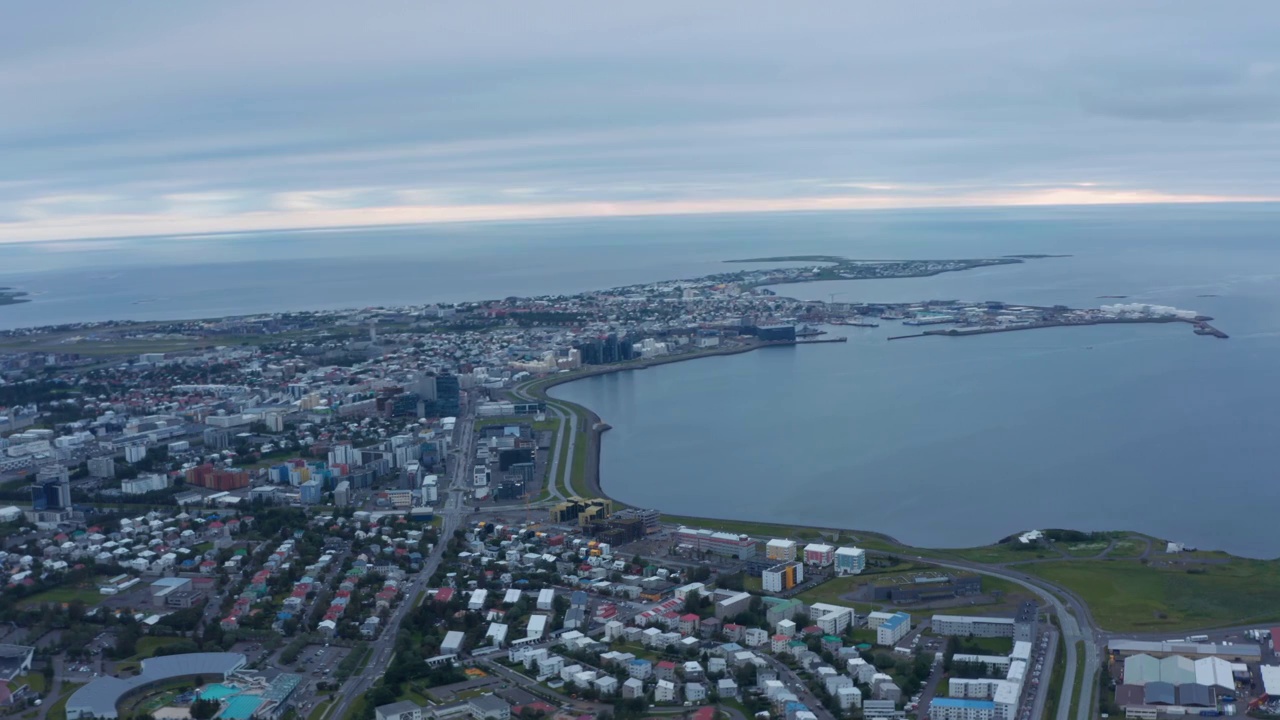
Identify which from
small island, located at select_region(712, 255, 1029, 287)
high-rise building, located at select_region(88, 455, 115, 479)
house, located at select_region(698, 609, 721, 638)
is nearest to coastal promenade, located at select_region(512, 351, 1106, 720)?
house, located at select_region(698, 609, 721, 638)

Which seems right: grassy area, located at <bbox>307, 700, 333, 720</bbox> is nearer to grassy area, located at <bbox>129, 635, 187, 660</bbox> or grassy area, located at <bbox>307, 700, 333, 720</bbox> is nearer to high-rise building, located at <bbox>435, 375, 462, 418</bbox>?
grassy area, located at <bbox>129, 635, 187, 660</bbox>

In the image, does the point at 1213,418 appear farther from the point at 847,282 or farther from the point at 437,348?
the point at 847,282

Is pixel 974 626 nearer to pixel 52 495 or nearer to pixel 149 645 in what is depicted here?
pixel 149 645

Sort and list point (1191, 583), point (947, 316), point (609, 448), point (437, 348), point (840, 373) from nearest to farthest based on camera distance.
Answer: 1. point (1191, 583)
2. point (609, 448)
3. point (840, 373)
4. point (437, 348)
5. point (947, 316)

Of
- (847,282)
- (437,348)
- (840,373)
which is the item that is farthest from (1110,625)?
(847,282)

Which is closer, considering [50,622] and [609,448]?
[50,622]

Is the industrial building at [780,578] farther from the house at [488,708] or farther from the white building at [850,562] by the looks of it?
the house at [488,708]
